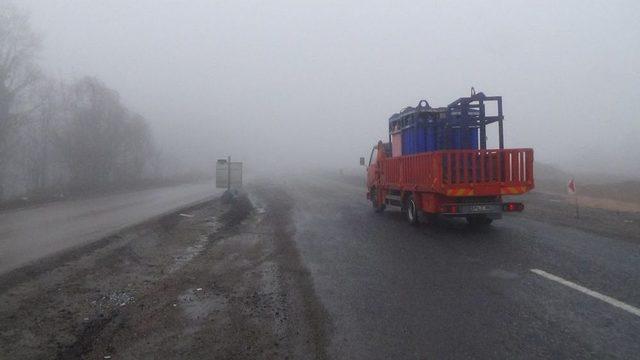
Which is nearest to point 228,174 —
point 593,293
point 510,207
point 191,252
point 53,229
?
point 53,229

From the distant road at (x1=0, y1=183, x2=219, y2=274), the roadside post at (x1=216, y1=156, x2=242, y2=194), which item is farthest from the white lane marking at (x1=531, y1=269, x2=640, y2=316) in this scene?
the roadside post at (x1=216, y1=156, x2=242, y2=194)

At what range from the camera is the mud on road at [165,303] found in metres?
4.75

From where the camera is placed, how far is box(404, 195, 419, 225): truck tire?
41.8 feet

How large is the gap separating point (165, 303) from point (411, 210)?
815 cm

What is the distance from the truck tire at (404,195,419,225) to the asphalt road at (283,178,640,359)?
1414 mm

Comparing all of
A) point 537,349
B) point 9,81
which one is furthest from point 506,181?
point 9,81

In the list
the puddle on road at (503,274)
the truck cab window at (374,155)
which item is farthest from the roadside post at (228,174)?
the puddle on road at (503,274)

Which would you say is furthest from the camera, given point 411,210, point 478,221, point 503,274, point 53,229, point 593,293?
point 53,229

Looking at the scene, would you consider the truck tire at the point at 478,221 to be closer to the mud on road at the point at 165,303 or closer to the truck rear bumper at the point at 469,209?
the truck rear bumper at the point at 469,209

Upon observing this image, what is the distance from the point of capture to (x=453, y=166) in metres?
11.0

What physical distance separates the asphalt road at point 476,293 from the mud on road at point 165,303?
50cm

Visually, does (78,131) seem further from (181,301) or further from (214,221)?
(181,301)

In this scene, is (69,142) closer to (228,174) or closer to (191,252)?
(228,174)

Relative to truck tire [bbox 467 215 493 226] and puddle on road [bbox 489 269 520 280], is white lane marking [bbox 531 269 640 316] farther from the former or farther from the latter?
truck tire [bbox 467 215 493 226]
